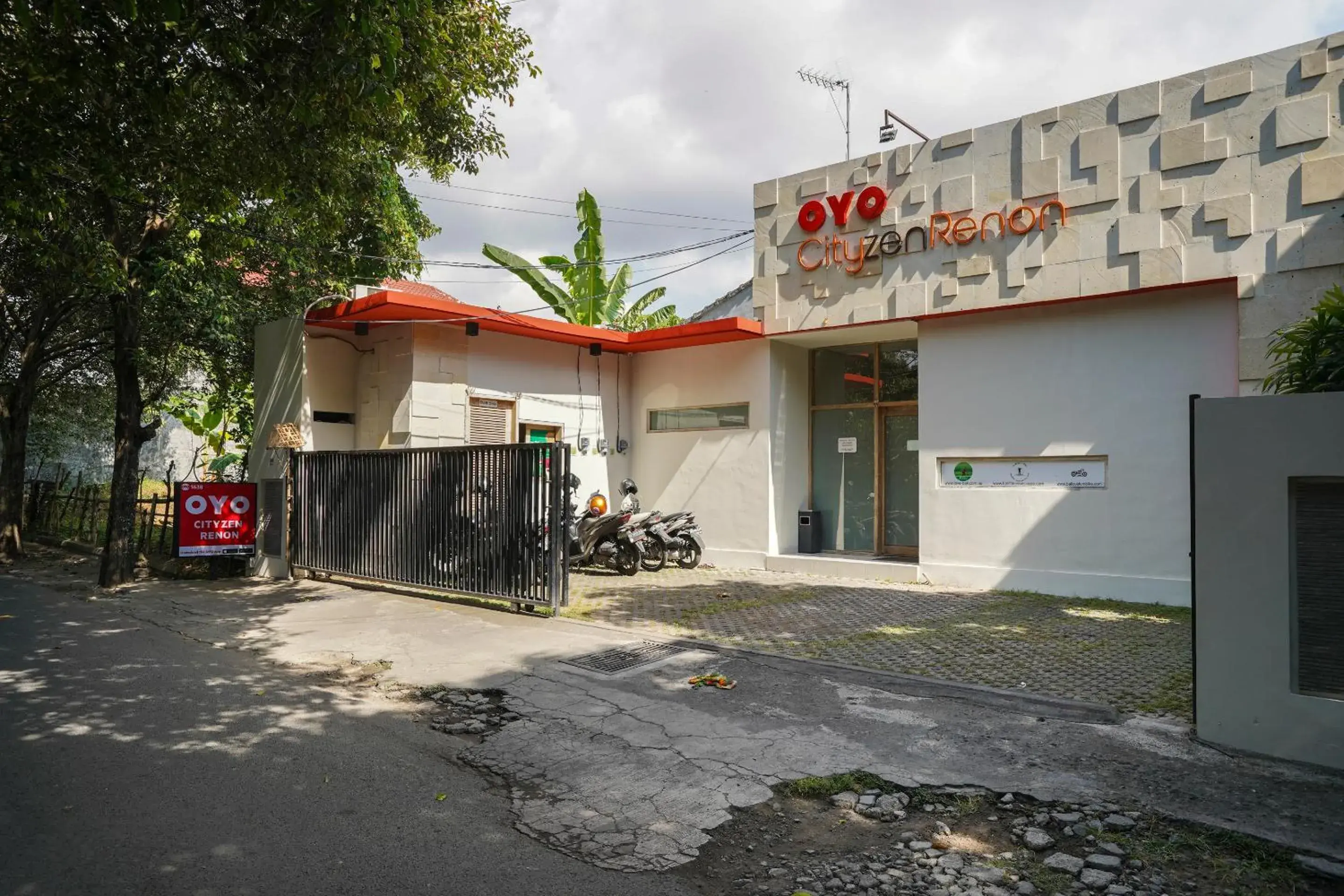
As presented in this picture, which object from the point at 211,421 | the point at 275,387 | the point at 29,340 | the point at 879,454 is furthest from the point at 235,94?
the point at 211,421

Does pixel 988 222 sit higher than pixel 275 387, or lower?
higher

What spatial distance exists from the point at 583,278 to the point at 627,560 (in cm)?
754

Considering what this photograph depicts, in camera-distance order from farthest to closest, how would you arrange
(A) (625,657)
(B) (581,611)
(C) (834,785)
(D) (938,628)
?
(B) (581,611) → (D) (938,628) → (A) (625,657) → (C) (834,785)

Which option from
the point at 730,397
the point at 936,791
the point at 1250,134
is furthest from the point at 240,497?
the point at 1250,134

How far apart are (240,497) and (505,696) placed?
8164 mm

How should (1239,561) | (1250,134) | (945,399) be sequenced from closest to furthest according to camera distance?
(1239,561), (1250,134), (945,399)

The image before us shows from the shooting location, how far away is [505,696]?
6211 mm

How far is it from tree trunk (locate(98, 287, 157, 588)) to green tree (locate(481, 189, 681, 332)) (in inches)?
292

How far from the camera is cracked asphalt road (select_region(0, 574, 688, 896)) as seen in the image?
340cm

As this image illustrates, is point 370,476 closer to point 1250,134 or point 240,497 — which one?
point 240,497

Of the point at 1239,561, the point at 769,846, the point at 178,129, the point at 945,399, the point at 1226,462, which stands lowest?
the point at 769,846

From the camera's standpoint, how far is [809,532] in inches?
563

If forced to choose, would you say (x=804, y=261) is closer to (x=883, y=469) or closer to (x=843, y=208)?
(x=843, y=208)

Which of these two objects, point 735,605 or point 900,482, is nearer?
point 735,605
